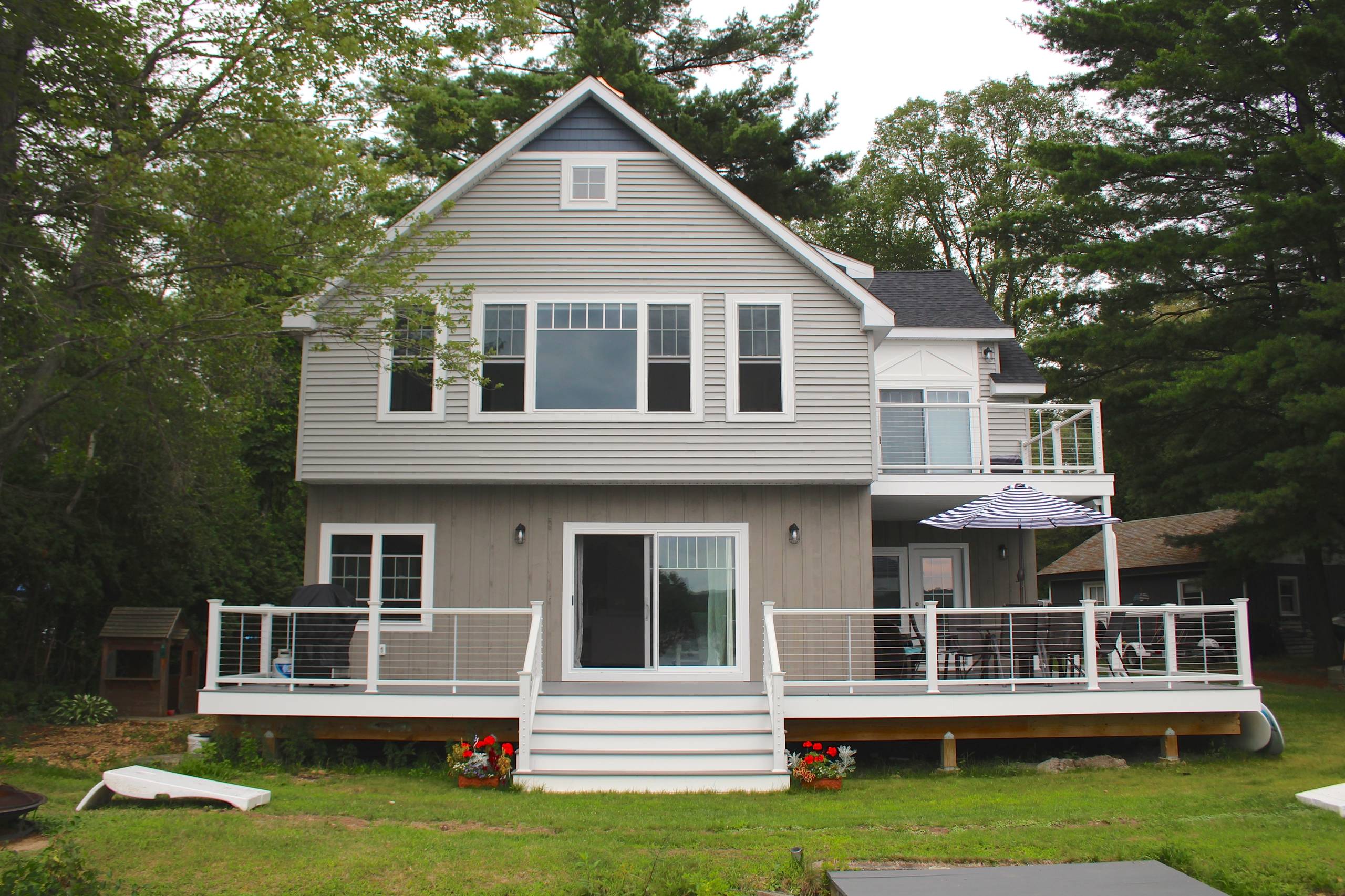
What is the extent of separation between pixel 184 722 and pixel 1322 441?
18873 mm

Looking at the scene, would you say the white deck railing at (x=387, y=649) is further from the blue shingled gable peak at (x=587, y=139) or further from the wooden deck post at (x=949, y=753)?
the blue shingled gable peak at (x=587, y=139)

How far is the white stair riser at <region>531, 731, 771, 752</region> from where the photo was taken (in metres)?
10.5

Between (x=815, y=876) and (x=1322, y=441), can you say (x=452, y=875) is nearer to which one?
(x=815, y=876)

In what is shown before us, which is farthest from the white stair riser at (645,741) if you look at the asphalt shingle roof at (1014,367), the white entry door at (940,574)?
the asphalt shingle roof at (1014,367)

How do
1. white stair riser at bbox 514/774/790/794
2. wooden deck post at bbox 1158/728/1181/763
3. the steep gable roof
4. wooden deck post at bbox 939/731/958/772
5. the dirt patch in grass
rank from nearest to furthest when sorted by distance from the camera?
white stair riser at bbox 514/774/790/794 < wooden deck post at bbox 939/731/958/772 < wooden deck post at bbox 1158/728/1181/763 < the dirt patch in grass < the steep gable roof

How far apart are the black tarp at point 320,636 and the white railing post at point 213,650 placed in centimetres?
78

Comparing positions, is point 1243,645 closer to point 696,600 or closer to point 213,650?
point 696,600

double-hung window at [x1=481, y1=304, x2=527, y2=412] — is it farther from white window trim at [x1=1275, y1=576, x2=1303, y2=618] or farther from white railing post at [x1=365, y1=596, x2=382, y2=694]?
white window trim at [x1=1275, y1=576, x2=1303, y2=618]

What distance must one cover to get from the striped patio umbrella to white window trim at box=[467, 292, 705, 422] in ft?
11.1

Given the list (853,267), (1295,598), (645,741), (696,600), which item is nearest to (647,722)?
(645,741)

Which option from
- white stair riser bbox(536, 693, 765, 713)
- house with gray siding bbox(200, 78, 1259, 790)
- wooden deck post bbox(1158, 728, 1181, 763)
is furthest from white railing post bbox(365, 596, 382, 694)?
wooden deck post bbox(1158, 728, 1181, 763)

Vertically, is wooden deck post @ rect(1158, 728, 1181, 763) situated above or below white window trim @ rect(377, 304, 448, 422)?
below

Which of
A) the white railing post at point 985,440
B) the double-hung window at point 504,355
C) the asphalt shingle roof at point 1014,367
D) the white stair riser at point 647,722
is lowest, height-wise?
the white stair riser at point 647,722

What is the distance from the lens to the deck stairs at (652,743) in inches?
393
